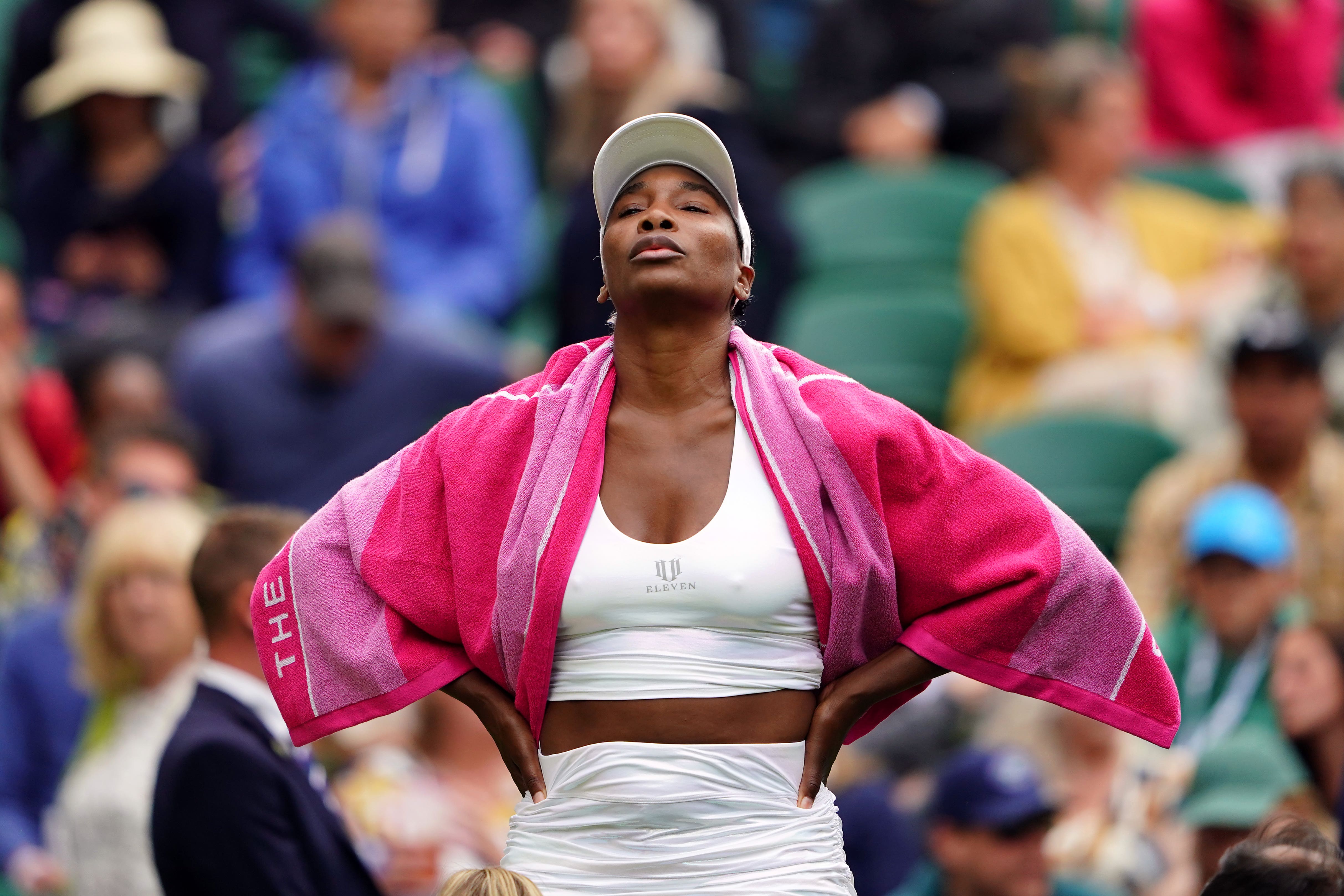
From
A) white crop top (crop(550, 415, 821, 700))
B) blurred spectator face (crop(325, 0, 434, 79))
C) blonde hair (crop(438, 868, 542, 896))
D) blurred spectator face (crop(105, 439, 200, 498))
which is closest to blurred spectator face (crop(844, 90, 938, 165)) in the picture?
blurred spectator face (crop(325, 0, 434, 79))

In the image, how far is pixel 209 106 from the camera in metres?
8.69

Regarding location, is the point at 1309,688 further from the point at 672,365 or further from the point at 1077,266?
the point at 1077,266

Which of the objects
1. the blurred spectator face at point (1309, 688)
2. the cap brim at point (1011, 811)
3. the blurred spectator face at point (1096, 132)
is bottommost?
the cap brim at point (1011, 811)

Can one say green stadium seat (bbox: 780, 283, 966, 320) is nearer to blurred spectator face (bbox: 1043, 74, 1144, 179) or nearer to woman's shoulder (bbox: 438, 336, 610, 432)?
blurred spectator face (bbox: 1043, 74, 1144, 179)

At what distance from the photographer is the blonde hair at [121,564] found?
4.80 m

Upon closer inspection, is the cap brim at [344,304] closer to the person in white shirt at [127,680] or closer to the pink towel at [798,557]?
the person in white shirt at [127,680]

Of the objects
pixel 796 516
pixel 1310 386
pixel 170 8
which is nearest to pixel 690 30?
pixel 170 8

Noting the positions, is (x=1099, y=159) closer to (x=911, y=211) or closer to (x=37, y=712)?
(x=911, y=211)

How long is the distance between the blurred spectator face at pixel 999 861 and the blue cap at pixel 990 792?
0.09 ft

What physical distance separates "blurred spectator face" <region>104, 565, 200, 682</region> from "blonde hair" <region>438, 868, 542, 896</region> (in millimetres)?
2141

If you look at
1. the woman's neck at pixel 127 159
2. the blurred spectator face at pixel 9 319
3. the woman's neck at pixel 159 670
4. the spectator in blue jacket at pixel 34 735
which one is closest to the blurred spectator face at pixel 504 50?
the woman's neck at pixel 127 159

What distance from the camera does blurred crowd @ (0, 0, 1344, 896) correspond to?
4.80 m

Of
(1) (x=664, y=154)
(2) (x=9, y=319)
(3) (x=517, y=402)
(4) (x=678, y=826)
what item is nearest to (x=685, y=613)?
(4) (x=678, y=826)

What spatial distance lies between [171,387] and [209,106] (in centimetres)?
207
